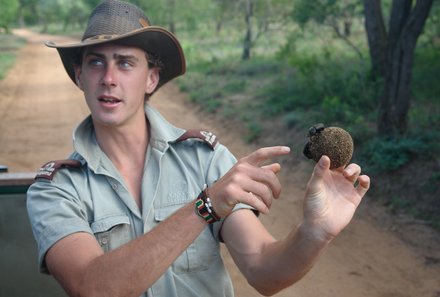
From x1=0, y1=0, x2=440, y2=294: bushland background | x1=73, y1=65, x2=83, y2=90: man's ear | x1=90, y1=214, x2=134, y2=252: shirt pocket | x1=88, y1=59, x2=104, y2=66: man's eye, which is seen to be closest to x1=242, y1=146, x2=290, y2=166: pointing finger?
x1=90, y1=214, x2=134, y2=252: shirt pocket

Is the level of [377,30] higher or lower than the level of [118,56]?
lower

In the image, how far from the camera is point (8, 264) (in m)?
3.08

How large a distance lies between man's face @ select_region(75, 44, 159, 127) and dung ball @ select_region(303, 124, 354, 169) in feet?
2.61

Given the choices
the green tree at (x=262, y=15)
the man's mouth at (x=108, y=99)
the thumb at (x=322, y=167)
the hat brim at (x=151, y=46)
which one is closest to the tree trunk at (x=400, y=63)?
the hat brim at (x=151, y=46)

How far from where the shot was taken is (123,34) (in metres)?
2.34

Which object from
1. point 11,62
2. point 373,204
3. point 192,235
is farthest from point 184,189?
point 11,62

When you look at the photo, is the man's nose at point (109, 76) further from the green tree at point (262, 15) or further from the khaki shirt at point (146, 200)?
the green tree at point (262, 15)

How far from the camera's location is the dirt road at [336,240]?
4.65 meters

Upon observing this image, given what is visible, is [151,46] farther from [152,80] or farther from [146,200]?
[146,200]

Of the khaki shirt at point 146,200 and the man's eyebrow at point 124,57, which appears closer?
the khaki shirt at point 146,200

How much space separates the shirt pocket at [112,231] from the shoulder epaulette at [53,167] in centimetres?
25

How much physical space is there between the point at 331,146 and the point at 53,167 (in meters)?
1.07

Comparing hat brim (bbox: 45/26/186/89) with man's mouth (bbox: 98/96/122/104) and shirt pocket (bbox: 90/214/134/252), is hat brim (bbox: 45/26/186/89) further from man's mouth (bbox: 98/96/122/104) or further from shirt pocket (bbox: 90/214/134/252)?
shirt pocket (bbox: 90/214/134/252)

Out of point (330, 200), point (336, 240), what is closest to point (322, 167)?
point (330, 200)
